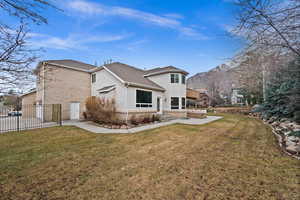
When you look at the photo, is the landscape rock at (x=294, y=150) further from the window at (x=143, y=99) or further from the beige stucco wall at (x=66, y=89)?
the beige stucco wall at (x=66, y=89)

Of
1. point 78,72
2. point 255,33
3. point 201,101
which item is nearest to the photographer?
point 255,33

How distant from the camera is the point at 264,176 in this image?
10.6ft

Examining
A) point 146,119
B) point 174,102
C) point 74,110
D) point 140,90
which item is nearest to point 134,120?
point 146,119

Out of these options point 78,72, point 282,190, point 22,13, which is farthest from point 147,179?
point 78,72

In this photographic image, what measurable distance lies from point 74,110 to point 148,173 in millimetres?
14379

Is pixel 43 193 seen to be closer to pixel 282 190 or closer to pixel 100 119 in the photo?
pixel 282 190

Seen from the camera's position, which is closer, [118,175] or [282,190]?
[282,190]

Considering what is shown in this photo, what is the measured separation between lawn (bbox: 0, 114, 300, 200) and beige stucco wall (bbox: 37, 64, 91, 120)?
896 centimetres

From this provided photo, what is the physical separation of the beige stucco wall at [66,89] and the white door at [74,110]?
327mm

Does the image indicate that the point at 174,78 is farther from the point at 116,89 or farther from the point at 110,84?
the point at 110,84

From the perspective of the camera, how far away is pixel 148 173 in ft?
11.3

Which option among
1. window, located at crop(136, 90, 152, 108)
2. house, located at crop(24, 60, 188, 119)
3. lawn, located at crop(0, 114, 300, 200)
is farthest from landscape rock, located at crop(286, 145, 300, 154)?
window, located at crop(136, 90, 152, 108)

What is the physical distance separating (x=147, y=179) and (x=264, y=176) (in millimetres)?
3000

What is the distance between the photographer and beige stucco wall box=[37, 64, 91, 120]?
42.2 feet
